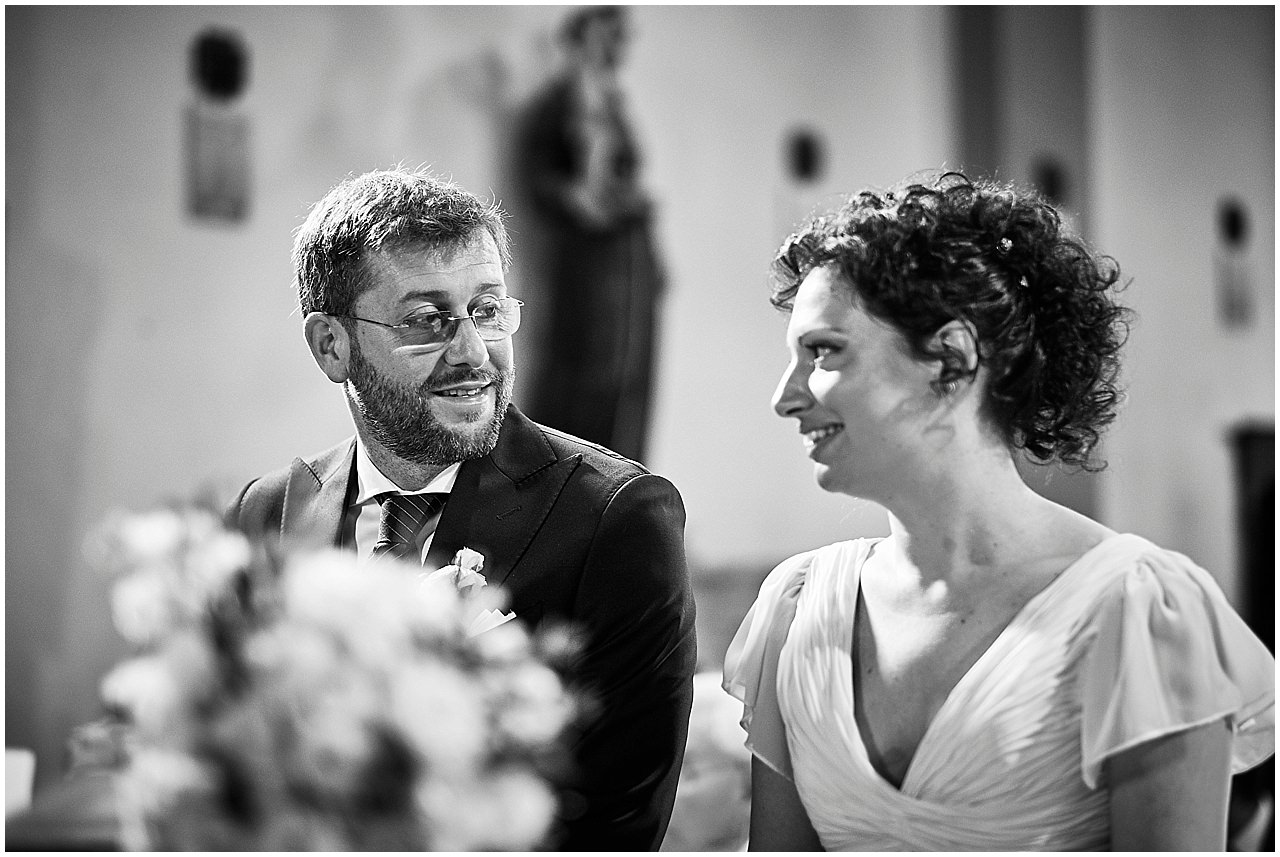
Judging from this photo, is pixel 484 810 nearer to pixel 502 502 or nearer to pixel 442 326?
pixel 502 502

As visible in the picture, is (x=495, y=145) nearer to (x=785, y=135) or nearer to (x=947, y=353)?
(x=785, y=135)

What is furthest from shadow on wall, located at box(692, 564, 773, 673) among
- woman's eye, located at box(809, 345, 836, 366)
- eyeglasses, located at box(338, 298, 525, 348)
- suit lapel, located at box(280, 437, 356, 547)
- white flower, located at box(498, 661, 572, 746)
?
white flower, located at box(498, 661, 572, 746)

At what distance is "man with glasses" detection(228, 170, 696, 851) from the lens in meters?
1.90

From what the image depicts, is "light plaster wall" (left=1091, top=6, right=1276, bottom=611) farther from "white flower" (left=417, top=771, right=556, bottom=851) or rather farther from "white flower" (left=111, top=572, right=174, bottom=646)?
"white flower" (left=111, top=572, right=174, bottom=646)

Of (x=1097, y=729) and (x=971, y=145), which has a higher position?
(x=971, y=145)

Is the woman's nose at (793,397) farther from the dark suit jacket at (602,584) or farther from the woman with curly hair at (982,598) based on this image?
the dark suit jacket at (602,584)

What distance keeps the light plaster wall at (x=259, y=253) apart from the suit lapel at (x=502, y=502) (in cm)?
266

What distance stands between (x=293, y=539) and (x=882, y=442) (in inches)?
41.0

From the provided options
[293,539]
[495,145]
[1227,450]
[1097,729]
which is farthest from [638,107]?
[1097,729]

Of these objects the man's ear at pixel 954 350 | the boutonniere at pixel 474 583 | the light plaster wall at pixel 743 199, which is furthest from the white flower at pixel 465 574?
the light plaster wall at pixel 743 199

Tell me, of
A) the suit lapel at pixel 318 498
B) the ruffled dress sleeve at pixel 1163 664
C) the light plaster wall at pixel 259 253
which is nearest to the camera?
the ruffled dress sleeve at pixel 1163 664

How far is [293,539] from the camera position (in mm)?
2137

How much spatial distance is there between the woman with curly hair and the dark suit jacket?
188 millimetres

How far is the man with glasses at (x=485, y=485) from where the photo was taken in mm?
1904
